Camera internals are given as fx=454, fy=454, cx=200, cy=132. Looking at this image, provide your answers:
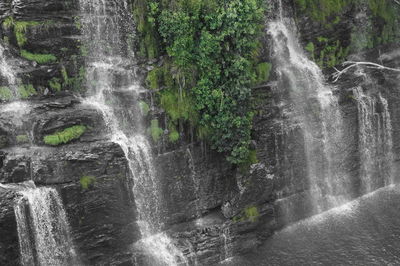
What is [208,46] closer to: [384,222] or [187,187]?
[187,187]

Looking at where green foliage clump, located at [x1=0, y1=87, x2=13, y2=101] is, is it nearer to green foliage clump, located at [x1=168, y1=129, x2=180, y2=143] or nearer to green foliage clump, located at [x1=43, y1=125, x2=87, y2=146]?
green foliage clump, located at [x1=43, y1=125, x2=87, y2=146]

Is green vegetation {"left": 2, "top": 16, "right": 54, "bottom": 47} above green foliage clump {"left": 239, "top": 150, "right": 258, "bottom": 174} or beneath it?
above

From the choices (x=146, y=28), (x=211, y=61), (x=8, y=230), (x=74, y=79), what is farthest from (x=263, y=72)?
(x=8, y=230)

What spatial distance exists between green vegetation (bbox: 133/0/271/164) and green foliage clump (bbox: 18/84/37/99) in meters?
4.53

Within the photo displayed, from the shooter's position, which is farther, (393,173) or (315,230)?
(393,173)

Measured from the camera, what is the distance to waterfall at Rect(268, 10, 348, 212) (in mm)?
21531

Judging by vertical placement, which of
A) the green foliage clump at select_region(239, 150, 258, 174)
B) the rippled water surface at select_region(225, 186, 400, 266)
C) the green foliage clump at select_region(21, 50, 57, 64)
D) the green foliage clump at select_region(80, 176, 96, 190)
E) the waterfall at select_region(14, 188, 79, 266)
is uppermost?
the green foliage clump at select_region(21, 50, 57, 64)

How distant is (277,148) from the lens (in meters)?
20.8

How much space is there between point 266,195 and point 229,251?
3073 millimetres

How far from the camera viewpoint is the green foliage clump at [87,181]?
16837mm

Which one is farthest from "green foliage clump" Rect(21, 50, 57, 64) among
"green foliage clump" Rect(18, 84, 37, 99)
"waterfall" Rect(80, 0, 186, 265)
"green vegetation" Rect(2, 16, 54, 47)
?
"waterfall" Rect(80, 0, 186, 265)

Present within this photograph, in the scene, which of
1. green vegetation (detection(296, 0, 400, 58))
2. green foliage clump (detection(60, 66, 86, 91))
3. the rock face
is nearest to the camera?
the rock face

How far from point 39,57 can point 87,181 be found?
5.23 meters

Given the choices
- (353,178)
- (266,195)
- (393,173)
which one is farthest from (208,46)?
(393,173)
